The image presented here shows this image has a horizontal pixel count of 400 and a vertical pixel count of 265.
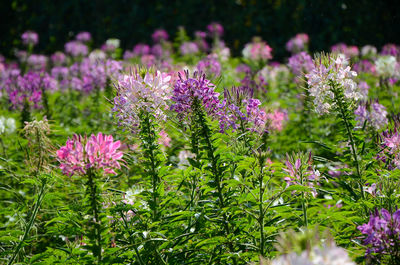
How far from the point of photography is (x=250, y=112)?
8.72 ft

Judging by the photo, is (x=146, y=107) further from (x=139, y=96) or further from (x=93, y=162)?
(x=93, y=162)

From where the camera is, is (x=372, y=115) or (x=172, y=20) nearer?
(x=372, y=115)

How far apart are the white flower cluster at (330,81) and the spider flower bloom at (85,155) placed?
1.43 metres

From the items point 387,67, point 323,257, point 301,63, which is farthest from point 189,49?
point 323,257

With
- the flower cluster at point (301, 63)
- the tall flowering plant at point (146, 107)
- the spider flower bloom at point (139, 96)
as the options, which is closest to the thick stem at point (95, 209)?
the tall flowering plant at point (146, 107)

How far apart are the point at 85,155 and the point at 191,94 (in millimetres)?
762

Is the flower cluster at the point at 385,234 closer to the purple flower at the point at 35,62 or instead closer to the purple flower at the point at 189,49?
the purple flower at the point at 189,49

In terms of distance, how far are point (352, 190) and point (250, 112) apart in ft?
2.66

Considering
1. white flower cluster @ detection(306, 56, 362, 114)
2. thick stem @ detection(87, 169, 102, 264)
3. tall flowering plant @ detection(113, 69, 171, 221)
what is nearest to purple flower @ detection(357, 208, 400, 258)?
white flower cluster @ detection(306, 56, 362, 114)

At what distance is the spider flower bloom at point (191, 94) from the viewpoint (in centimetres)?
236

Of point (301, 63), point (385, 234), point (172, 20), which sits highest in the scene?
point (172, 20)

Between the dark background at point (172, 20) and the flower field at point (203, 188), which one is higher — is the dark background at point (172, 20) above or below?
above

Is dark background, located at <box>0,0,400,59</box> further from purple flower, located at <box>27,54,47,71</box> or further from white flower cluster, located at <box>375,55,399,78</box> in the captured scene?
white flower cluster, located at <box>375,55,399,78</box>

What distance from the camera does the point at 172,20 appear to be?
448 inches
